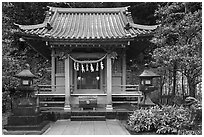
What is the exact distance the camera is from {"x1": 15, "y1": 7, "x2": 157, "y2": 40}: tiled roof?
10.8 meters

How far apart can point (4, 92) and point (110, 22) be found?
6010 millimetres

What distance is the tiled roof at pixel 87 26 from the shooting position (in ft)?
35.5

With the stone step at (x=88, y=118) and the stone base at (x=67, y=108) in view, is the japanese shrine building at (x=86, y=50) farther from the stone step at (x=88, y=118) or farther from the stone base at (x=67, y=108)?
the stone step at (x=88, y=118)

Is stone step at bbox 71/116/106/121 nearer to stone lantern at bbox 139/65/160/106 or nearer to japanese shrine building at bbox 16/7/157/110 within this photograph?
japanese shrine building at bbox 16/7/157/110

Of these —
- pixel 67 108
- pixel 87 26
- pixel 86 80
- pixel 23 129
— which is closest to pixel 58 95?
pixel 67 108

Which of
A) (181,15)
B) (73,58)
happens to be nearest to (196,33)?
(181,15)

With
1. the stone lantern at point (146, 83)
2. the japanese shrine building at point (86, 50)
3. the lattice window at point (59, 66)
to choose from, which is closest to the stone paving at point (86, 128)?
the japanese shrine building at point (86, 50)

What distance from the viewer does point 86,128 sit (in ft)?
28.1

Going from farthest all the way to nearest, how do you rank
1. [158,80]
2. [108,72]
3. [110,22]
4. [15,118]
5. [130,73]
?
[130,73] < [158,80] < [110,22] < [108,72] < [15,118]

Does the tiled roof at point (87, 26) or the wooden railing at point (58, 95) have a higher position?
the tiled roof at point (87, 26)

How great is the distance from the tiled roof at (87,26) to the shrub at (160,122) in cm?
354

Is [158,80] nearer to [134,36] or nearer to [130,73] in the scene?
[130,73]

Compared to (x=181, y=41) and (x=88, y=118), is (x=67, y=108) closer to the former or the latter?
(x=88, y=118)

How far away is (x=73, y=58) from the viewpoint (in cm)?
1141
